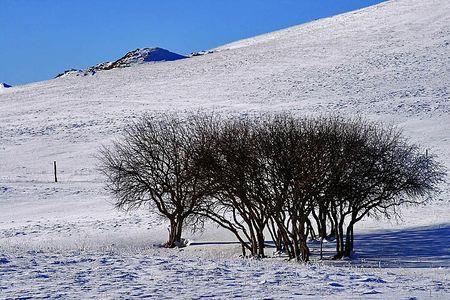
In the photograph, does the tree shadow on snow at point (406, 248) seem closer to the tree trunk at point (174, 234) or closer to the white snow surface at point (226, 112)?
the white snow surface at point (226, 112)

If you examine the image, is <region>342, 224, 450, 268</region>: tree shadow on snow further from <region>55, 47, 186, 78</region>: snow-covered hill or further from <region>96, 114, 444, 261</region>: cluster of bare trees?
<region>55, 47, 186, 78</region>: snow-covered hill

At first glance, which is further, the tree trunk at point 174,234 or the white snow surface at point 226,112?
the tree trunk at point 174,234

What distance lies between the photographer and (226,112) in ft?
219

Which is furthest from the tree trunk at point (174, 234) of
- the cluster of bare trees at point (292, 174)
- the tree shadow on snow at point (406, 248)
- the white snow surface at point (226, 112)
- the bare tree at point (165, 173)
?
the tree shadow on snow at point (406, 248)

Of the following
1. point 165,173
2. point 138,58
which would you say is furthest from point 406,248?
point 138,58

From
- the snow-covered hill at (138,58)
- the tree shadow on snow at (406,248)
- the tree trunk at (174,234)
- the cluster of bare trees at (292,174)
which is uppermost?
the snow-covered hill at (138,58)

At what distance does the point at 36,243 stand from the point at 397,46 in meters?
69.5

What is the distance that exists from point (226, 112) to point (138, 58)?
2244 inches

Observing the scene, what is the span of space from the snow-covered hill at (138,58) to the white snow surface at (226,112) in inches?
366

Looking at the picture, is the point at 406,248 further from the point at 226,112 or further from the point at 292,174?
the point at 226,112

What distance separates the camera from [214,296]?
10.5 meters

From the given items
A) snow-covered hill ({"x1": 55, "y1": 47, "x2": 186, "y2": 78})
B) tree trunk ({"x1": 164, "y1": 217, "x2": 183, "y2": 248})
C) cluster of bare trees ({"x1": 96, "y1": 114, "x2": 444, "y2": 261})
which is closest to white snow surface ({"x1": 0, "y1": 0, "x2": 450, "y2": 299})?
tree trunk ({"x1": 164, "y1": 217, "x2": 183, "y2": 248})

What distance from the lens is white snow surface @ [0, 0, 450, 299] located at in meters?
12.1

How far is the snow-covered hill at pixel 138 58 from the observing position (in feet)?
383
